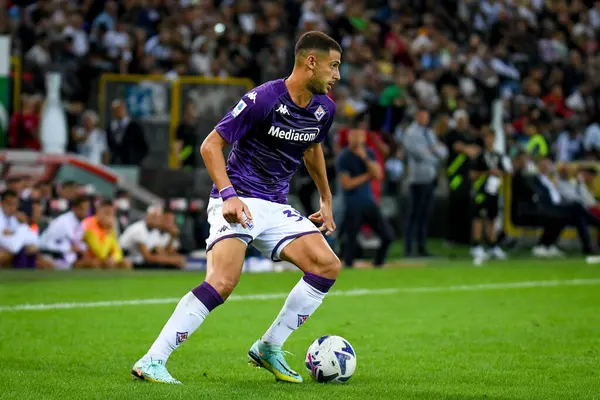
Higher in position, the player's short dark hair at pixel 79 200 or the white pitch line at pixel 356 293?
the player's short dark hair at pixel 79 200

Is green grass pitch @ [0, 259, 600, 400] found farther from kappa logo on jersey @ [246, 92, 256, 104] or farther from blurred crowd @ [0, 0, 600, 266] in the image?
blurred crowd @ [0, 0, 600, 266]

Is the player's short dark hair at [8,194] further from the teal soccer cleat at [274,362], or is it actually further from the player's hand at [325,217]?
the teal soccer cleat at [274,362]

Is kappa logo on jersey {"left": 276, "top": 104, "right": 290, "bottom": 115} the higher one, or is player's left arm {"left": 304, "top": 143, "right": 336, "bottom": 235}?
kappa logo on jersey {"left": 276, "top": 104, "right": 290, "bottom": 115}

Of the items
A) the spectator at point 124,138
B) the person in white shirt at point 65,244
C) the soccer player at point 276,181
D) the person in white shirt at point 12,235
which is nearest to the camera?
the soccer player at point 276,181

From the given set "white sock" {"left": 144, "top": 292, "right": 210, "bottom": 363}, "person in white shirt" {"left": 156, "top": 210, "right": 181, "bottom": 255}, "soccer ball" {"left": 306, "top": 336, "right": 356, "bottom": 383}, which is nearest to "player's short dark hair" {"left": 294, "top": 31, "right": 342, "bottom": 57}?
"white sock" {"left": 144, "top": 292, "right": 210, "bottom": 363}

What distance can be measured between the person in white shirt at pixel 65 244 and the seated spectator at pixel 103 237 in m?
0.10

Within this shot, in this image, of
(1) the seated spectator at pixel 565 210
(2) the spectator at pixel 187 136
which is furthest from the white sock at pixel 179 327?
(1) the seated spectator at pixel 565 210

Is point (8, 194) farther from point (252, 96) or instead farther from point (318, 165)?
point (252, 96)

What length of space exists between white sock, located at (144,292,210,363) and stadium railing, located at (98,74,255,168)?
14.6 metres

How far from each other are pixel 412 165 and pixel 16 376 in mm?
13267

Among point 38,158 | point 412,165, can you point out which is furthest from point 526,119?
point 38,158

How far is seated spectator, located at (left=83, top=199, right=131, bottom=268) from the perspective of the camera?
16.8 metres

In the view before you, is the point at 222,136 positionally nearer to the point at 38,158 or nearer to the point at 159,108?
the point at 38,158

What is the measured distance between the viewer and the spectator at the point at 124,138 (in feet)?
68.9
